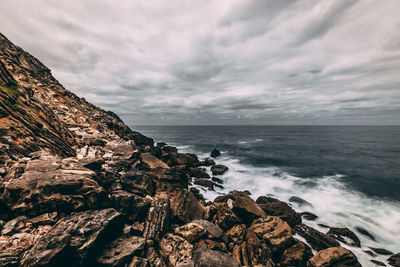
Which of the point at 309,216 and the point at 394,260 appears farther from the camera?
the point at 309,216

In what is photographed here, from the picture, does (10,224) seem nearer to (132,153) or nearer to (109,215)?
(109,215)

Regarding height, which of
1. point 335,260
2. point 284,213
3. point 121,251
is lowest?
point 284,213

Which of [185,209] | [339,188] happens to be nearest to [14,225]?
[185,209]

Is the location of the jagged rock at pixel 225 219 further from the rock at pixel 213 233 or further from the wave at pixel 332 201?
the wave at pixel 332 201

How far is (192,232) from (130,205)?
4925 millimetres

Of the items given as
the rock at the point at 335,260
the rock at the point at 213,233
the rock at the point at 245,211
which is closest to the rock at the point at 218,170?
the rock at the point at 245,211

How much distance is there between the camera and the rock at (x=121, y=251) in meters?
7.75

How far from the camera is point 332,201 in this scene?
79.3 ft

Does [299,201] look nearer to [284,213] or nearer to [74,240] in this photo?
[284,213]

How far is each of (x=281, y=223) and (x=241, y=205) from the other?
350cm

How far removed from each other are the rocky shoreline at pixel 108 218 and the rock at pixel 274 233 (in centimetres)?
7

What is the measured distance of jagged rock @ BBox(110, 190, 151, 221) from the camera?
10.7 m

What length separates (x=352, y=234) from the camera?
52.3 feet

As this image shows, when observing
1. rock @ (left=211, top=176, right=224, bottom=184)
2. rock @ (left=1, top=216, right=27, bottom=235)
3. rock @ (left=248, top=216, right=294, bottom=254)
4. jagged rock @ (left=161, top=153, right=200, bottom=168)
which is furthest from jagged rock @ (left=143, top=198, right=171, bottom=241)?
jagged rock @ (left=161, top=153, right=200, bottom=168)
